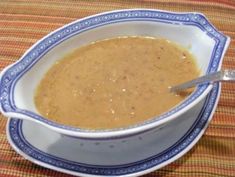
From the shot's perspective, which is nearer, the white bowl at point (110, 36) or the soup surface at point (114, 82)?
the white bowl at point (110, 36)

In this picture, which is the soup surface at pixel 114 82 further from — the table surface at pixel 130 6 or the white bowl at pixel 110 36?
the table surface at pixel 130 6

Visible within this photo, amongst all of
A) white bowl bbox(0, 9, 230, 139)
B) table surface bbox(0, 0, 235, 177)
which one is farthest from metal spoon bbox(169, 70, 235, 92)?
table surface bbox(0, 0, 235, 177)

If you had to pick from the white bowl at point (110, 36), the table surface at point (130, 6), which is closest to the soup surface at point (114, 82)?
the white bowl at point (110, 36)

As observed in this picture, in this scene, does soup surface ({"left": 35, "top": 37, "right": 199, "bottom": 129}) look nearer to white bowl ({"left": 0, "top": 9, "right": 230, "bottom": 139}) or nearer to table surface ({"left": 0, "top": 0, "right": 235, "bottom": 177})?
white bowl ({"left": 0, "top": 9, "right": 230, "bottom": 139})

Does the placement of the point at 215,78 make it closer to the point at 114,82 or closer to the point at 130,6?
the point at 114,82

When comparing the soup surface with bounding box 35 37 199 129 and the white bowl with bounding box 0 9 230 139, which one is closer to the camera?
the white bowl with bounding box 0 9 230 139

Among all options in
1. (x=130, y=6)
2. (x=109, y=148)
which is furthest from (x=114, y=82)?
(x=130, y=6)
